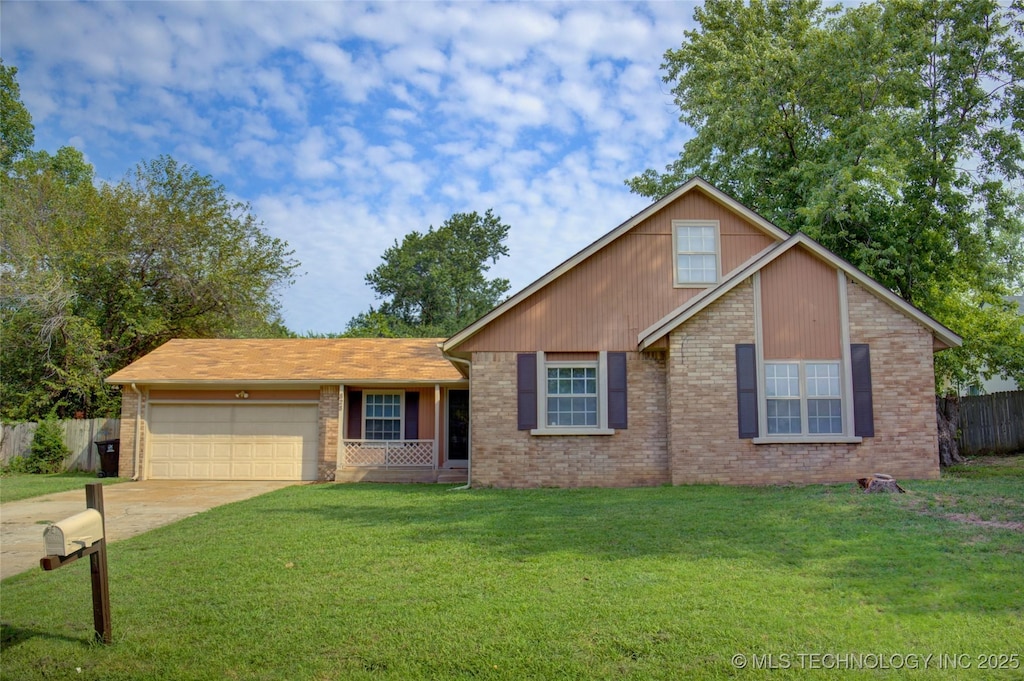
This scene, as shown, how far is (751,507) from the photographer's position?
1077 cm

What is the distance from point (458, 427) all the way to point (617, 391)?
19.8ft

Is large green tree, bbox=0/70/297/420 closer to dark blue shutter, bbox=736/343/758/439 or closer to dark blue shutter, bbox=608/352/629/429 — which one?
dark blue shutter, bbox=608/352/629/429

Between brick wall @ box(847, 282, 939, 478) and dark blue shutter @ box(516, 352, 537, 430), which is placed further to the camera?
dark blue shutter @ box(516, 352, 537, 430)

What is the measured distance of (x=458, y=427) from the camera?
19.9 m

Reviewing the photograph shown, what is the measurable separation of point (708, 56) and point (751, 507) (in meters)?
17.3

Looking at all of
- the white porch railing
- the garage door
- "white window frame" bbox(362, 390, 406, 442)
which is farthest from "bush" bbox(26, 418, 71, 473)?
"white window frame" bbox(362, 390, 406, 442)

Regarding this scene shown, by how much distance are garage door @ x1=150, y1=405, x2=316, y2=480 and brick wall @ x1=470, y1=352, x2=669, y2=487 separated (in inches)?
246

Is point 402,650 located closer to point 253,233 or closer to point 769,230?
point 769,230

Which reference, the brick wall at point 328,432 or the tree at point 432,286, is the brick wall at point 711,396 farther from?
the tree at point 432,286

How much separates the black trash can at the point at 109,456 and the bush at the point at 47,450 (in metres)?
2.66

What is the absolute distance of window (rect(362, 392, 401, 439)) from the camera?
1970cm

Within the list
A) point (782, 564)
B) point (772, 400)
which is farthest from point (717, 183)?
point (782, 564)

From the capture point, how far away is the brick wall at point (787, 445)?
46.9ft

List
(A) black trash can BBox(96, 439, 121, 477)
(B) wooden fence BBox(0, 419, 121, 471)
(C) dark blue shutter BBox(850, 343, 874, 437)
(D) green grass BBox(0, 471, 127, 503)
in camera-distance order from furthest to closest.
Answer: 1. (B) wooden fence BBox(0, 419, 121, 471)
2. (A) black trash can BBox(96, 439, 121, 477)
3. (D) green grass BBox(0, 471, 127, 503)
4. (C) dark blue shutter BBox(850, 343, 874, 437)
